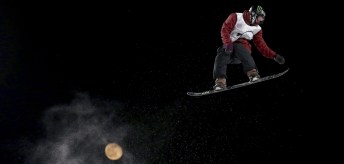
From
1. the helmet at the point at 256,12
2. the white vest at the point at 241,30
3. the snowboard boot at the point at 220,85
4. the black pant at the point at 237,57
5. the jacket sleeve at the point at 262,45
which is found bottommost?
the snowboard boot at the point at 220,85

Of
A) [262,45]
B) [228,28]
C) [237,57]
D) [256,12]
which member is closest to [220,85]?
[237,57]

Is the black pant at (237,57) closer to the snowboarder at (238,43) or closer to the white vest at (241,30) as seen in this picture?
the snowboarder at (238,43)

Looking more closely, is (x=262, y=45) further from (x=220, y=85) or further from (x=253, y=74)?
(x=220, y=85)

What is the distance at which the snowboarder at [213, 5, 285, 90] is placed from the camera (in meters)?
6.75

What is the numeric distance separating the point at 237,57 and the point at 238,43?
23 centimetres

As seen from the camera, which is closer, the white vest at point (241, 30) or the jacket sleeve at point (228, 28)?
the jacket sleeve at point (228, 28)

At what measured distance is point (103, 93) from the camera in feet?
49.1

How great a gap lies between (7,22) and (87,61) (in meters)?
2.82

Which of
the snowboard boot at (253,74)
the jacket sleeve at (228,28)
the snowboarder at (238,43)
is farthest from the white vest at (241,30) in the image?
the snowboard boot at (253,74)

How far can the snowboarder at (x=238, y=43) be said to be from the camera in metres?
6.75

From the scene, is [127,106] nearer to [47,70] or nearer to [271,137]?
[47,70]

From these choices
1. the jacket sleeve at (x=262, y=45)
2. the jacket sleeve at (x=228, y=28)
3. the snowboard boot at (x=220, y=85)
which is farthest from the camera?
the jacket sleeve at (x=262, y=45)

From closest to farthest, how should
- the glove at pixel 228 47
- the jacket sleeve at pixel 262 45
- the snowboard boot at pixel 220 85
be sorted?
the glove at pixel 228 47, the snowboard boot at pixel 220 85, the jacket sleeve at pixel 262 45

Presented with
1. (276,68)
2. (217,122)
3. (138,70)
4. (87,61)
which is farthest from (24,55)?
(276,68)
